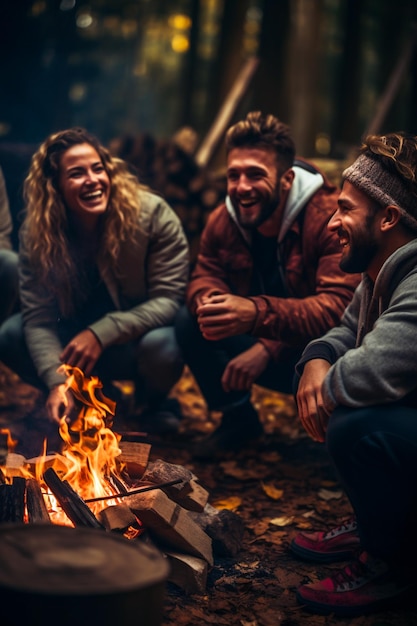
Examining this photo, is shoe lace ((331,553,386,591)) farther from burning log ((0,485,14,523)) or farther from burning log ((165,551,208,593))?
burning log ((0,485,14,523))

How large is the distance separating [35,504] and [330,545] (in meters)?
1.43

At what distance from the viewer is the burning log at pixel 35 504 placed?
10.4ft

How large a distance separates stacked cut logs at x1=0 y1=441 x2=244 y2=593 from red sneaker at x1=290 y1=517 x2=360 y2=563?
32 centimetres

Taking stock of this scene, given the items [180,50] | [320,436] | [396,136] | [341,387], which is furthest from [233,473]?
[180,50]

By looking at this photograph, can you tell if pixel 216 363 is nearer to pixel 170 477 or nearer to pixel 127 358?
pixel 127 358

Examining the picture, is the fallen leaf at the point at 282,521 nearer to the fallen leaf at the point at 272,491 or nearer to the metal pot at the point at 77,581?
the fallen leaf at the point at 272,491

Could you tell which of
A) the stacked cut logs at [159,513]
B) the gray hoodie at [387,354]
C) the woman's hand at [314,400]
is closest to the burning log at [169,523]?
the stacked cut logs at [159,513]

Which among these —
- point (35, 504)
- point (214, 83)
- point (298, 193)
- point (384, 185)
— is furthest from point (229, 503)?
point (214, 83)

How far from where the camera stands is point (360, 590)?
10.1ft

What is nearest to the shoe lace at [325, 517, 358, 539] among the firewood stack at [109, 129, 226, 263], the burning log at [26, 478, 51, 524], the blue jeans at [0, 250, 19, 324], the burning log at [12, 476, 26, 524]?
the burning log at [26, 478, 51, 524]

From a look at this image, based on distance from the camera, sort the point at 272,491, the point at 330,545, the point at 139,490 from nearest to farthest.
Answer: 1. the point at 139,490
2. the point at 330,545
3. the point at 272,491

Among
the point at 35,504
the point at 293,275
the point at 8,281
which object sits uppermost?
the point at 293,275

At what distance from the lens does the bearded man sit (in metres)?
4.39

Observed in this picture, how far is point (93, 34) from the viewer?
20.3 meters
